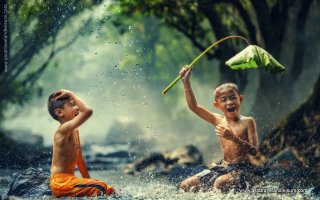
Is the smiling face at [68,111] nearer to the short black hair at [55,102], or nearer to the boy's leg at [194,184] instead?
the short black hair at [55,102]

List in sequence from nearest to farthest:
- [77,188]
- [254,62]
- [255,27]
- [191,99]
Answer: [254,62] < [77,188] < [191,99] < [255,27]

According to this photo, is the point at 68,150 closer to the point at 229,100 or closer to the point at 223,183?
the point at 223,183

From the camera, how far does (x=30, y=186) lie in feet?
26.3

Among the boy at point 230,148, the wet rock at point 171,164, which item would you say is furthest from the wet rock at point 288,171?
the boy at point 230,148

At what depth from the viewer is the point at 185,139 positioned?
113ft

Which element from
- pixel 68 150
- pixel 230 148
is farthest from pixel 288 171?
pixel 68 150

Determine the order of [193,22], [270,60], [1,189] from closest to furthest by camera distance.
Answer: [270,60] < [1,189] < [193,22]

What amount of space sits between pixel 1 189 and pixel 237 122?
4.19m

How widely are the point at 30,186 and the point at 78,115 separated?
5.86 feet

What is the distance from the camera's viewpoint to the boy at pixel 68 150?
6.88 meters

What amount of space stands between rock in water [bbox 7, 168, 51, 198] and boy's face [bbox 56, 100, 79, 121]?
1323mm

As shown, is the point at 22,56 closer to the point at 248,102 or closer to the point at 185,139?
the point at 248,102

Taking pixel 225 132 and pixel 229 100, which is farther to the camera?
pixel 229 100

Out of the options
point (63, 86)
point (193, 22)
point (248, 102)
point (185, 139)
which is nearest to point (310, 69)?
point (248, 102)
